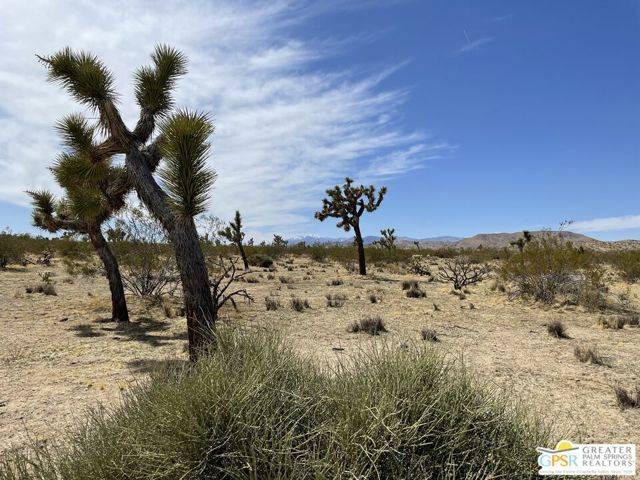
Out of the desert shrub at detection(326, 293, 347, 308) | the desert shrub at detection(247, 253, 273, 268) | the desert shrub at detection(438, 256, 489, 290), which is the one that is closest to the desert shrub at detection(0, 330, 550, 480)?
the desert shrub at detection(326, 293, 347, 308)

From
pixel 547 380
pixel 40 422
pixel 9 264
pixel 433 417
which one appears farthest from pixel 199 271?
pixel 9 264

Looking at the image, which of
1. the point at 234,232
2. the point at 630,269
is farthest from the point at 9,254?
the point at 630,269

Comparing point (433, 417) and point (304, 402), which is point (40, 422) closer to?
point (304, 402)

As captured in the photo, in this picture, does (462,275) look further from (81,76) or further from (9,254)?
(9,254)

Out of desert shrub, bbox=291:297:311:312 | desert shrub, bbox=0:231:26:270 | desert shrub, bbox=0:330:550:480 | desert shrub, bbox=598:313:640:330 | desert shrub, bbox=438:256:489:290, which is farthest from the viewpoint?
desert shrub, bbox=0:231:26:270

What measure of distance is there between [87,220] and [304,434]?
353 inches

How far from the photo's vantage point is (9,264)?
71.3 ft

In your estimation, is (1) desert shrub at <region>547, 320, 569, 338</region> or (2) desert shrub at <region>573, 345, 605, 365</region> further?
(1) desert shrub at <region>547, 320, 569, 338</region>

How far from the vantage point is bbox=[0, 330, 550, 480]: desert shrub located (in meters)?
2.36

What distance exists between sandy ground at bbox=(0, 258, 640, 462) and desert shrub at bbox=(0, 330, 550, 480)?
0.53 meters

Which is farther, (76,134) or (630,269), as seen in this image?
(630,269)

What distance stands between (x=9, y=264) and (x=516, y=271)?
81.3 ft

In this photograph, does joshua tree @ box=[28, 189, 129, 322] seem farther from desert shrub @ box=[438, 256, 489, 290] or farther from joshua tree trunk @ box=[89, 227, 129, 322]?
desert shrub @ box=[438, 256, 489, 290]

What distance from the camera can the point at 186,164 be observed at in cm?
550
